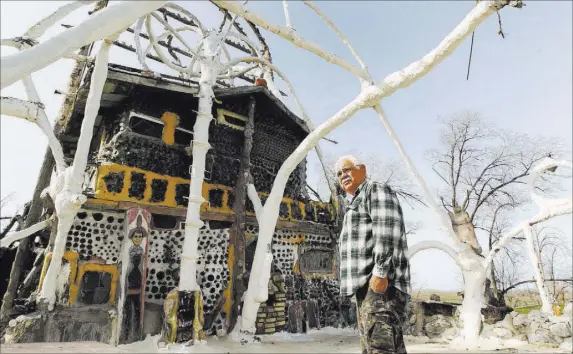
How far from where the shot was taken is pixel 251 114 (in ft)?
37.2

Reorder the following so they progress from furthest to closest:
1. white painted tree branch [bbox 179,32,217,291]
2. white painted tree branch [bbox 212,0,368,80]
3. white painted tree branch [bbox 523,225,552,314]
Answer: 1. white painted tree branch [bbox 523,225,552,314]
2. white painted tree branch [bbox 179,32,217,291]
3. white painted tree branch [bbox 212,0,368,80]

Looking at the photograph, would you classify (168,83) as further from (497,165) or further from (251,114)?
(497,165)

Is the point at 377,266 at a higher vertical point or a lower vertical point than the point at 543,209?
lower

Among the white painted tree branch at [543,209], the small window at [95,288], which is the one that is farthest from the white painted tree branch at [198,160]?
the white painted tree branch at [543,209]

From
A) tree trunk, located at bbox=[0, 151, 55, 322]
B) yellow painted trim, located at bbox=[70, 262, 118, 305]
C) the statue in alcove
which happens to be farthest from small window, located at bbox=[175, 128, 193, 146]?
yellow painted trim, located at bbox=[70, 262, 118, 305]

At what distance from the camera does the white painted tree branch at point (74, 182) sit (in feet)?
22.3

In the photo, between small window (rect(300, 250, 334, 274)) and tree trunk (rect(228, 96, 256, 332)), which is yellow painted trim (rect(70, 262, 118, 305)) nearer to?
tree trunk (rect(228, 96, 256, 332))

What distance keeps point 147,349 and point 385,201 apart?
684cm

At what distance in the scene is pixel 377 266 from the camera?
264cm

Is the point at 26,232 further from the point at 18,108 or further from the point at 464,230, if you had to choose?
A: the point at 464,230

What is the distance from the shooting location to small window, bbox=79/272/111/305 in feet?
26.5

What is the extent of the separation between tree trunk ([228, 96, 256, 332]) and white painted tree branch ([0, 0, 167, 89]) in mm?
6903

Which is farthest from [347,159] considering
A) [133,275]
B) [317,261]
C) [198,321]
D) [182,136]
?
[317,261]

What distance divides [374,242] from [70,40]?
3534 mm
